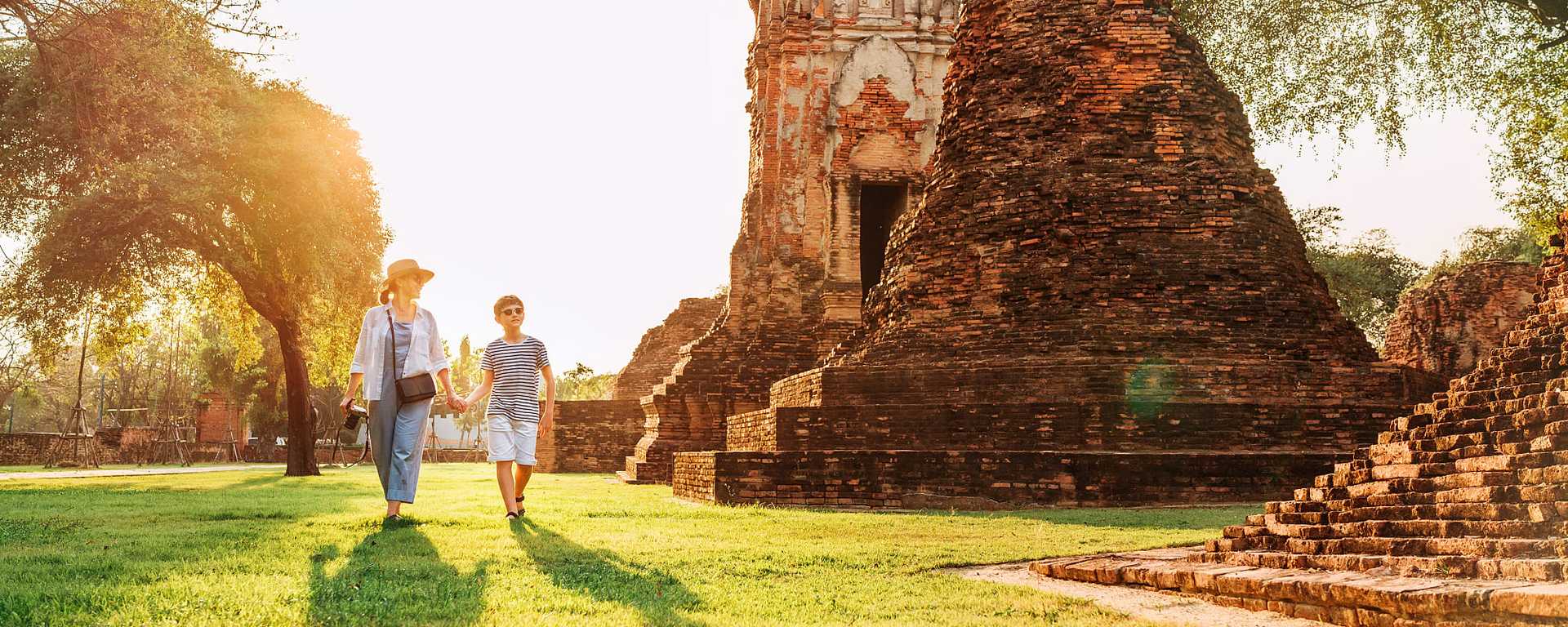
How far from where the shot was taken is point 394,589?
165 inches

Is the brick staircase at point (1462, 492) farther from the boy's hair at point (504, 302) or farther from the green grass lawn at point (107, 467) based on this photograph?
the green grass lawn at point (107, 467)

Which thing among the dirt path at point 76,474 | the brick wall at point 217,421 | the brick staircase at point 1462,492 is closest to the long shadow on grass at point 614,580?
the brick staircase at point 1462,492

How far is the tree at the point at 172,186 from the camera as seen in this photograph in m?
11.6

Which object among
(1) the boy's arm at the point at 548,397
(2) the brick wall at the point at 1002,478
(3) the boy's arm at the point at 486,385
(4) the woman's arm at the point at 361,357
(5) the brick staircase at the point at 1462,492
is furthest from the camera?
(2) the brick wall at the point at 1002,478

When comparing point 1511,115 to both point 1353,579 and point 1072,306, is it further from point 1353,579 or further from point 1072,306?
point 1353,579

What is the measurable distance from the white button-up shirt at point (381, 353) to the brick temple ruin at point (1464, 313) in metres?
16.8

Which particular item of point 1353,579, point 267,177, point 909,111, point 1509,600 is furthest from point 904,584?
point 909,111

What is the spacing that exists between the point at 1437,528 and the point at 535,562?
334 centimetres

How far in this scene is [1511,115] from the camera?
52.3ft

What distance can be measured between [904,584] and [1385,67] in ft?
48.3

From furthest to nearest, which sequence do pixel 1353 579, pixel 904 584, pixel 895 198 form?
pixel 895 198 → pixel 904 584 → pixel 1353 579

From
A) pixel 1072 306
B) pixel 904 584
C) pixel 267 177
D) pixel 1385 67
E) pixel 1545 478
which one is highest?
pixel 1385 67

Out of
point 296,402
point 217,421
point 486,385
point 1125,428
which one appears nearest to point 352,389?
point 486,385

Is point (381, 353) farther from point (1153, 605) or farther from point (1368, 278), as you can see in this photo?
point (1368, 278)
